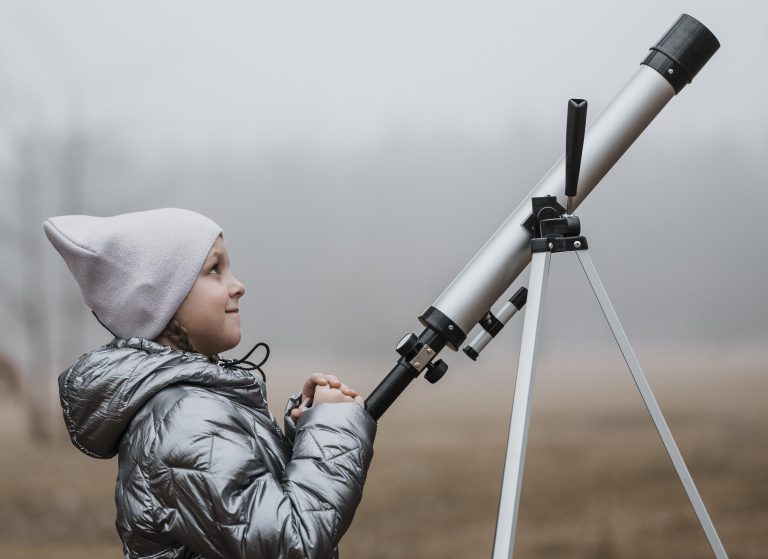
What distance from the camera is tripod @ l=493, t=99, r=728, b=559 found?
1026 mm

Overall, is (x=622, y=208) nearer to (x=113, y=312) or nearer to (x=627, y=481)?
(x=627, y=481)

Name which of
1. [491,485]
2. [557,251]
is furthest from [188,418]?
[491,485]

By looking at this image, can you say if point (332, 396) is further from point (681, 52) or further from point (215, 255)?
point (681, 52)

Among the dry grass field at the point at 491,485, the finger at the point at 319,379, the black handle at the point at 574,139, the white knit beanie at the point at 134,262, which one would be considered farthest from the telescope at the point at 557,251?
the dry grass field at the point at 491,485

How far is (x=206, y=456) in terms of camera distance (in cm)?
89

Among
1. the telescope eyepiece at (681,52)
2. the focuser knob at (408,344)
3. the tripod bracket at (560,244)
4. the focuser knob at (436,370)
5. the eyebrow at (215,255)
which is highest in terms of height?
the telescope eyepiece at (681,52)

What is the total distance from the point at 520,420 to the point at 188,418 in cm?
39

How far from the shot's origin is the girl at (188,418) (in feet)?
2.93

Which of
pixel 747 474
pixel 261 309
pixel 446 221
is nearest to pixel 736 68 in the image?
pixel 446 221

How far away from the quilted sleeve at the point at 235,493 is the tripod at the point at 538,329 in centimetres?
19

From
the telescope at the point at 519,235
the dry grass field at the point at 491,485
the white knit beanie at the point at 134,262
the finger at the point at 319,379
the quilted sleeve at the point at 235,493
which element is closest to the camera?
the quilted sleeve at the point at 235,493

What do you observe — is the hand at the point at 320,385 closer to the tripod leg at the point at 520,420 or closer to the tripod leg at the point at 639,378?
the tripod leg at the point at 520,420

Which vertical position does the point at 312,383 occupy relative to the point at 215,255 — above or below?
below

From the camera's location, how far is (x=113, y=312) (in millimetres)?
1011
